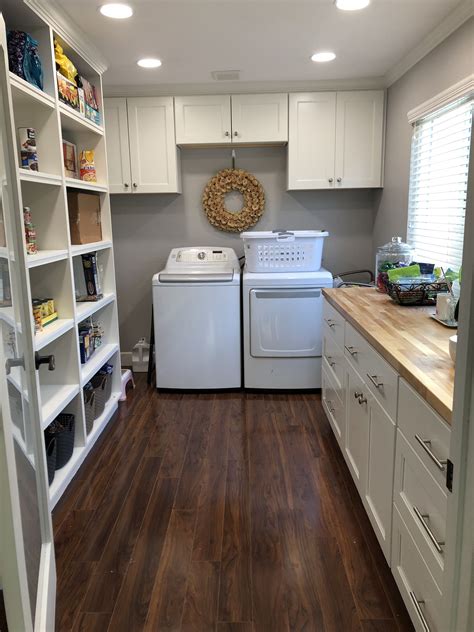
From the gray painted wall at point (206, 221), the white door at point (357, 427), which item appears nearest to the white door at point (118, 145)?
the gray painted wall at point (206, 221)

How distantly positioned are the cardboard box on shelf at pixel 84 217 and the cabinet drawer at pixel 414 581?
219 cm

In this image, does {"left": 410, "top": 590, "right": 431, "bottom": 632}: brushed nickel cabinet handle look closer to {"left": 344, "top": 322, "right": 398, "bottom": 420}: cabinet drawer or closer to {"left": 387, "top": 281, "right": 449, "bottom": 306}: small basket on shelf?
{"left": 344, "top": 322, "right": 398, "bottom": 420}: cabinet drawer

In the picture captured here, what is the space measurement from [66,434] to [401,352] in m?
1.71

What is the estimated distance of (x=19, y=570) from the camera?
1.02 metres

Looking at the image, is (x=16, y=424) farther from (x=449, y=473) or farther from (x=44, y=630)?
(x=449, y=473)

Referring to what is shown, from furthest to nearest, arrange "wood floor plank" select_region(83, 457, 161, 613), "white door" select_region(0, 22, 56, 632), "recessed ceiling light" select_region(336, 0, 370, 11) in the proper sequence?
"recessed ceiling light" select_region(336, 0, 370, 11)
"wood floor plank" select_region(83, 457, 161, 613)
"white door" select_region(0, 22, 56, 632)

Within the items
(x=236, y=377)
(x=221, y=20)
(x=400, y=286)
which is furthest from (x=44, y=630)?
(x=221, y=20)

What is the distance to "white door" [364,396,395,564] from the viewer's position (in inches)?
64.4

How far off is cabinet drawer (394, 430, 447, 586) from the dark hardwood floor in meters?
0.43

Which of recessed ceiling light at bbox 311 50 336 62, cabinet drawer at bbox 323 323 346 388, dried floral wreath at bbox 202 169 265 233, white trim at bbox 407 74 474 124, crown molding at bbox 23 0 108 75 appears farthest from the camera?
dried floral wreath at bbox 202 169 265 233

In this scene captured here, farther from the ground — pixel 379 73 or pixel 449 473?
pixel 379 73

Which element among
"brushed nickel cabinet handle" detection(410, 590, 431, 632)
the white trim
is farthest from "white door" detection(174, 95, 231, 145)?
"brushed nickel cabinet handle" detection(410, 590, 431, 632)

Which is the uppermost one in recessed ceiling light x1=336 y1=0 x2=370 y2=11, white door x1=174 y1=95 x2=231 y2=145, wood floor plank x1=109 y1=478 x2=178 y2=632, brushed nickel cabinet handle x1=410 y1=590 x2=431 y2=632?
recessed ceiling light x1=336 y1=0 x2=370 y2=11

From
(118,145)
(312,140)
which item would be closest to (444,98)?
(312,140)
